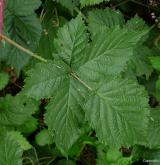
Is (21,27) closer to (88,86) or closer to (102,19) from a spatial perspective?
(102,19)

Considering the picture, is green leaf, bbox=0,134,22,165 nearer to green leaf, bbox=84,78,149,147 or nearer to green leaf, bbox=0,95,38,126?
green leaf, bbox=84,78,149,147

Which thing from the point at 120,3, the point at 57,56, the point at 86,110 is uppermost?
the point at 120,3

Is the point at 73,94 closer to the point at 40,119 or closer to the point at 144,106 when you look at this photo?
the point at 144,106

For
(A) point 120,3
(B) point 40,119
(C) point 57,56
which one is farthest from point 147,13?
(C) point 57,56

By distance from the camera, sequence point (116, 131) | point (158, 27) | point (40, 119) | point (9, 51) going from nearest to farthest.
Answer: point (116, 131), point (9, 51), point (158, 27), point (40, 119)

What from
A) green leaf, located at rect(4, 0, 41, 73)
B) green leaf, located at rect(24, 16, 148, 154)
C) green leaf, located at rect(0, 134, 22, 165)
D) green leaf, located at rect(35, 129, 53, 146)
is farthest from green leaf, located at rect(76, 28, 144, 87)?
green leaf, located at rect(35, 129, 53, 146)
